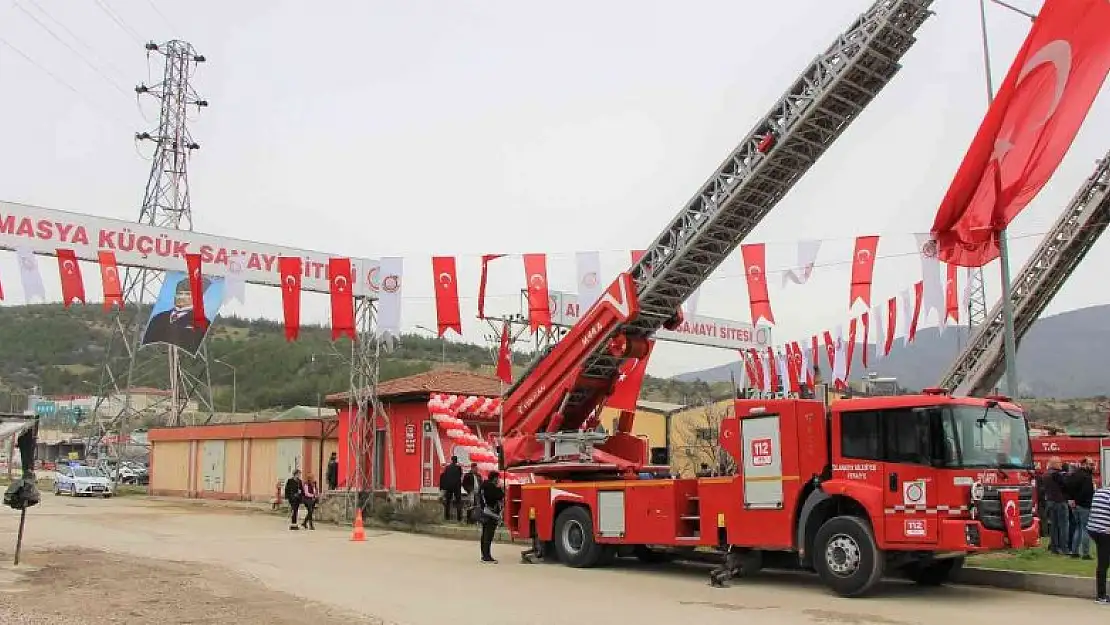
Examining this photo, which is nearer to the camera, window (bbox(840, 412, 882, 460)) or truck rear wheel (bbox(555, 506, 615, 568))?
window (bbox(840, 412, 882, 460))

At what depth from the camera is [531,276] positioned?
21.4 meters

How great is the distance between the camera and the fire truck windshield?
11836 mm

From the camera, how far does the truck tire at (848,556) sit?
1195 cm

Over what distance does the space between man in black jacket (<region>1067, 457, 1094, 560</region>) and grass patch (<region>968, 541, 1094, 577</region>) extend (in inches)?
11.2

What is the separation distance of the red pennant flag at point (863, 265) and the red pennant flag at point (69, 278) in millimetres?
16235

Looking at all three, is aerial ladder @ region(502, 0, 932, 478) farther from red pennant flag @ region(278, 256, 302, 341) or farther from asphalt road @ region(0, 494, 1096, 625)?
red pennant flag @ region(278, 256, 302, 341)

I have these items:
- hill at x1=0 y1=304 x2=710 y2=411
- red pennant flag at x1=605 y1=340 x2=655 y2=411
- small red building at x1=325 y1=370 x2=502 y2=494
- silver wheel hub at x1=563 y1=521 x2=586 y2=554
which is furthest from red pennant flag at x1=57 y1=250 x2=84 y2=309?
hill at x1=0 y1=304 x2=710 y2=411

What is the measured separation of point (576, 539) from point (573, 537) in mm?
82

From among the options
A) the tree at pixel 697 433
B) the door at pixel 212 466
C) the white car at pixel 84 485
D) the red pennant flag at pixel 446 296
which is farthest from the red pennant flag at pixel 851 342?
the white car at pixel 84 485

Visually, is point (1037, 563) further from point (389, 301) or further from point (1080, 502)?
point (389, 301)

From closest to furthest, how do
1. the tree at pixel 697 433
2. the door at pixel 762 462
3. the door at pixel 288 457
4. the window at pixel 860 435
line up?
the window at pixel 860 435
the door at pixel 762 462
the door at pixel 288 457
the tree at pixel 697 433

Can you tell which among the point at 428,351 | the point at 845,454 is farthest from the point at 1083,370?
the point at 845,454

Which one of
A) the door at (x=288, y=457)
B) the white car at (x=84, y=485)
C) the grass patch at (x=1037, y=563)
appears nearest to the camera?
the grass patch at (x=1037, y=563)

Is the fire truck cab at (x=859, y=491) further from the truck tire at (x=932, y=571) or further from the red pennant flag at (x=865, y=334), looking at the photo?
the red pennant flag at (x=865, y=334)
